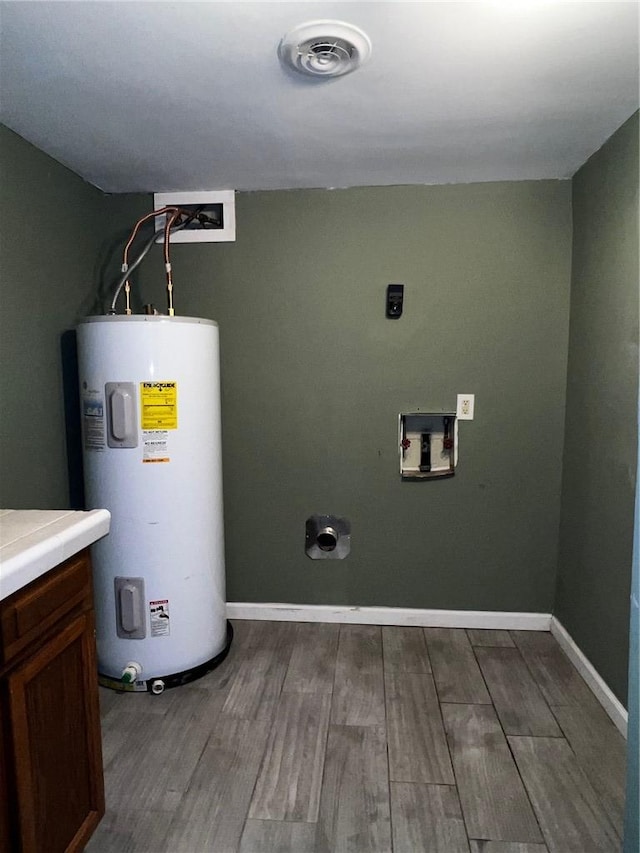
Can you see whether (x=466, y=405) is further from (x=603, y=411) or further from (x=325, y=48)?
(x=325, y=48)

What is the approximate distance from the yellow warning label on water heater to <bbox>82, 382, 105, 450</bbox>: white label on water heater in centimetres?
16

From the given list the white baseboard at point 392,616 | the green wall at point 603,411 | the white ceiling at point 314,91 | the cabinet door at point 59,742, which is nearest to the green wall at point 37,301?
the white ceiling at point 314,91

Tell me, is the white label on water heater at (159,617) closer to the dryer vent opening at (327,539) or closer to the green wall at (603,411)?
the dryer vent opening at (327,539)

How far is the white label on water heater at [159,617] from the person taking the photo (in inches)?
76.4

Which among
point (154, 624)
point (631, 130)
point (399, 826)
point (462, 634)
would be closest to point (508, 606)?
point (462, 634)

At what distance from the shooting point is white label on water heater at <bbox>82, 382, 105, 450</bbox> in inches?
73.5

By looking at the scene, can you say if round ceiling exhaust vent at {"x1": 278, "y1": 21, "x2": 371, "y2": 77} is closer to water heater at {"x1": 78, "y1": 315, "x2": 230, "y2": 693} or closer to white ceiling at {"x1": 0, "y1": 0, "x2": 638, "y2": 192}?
white ceiling at {"x1": 0, "y1": 0, "x2": 638, "y2": 192}

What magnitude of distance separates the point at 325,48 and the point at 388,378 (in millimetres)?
1341

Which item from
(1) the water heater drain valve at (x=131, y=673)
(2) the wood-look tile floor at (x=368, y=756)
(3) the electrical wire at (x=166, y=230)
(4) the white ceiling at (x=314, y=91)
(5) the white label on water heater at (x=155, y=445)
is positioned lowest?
(2) the wood-look tile floor at (x=368, y=756)

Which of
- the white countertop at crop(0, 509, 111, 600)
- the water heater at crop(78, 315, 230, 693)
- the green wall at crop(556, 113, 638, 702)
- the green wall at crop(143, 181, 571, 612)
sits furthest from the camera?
the green wall at crop(143, 181, 571, 612)

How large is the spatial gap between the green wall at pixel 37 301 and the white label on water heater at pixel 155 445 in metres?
0.47

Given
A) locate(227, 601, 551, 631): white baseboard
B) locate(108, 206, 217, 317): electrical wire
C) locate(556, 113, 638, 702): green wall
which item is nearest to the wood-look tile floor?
locate(227, 601, 551, 631): white baseboard

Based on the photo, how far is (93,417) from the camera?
1884mm

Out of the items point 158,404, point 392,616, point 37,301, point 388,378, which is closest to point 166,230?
point 37,301
